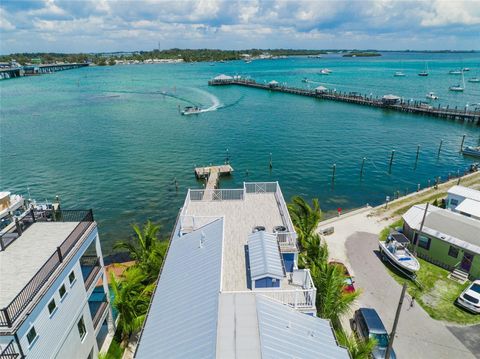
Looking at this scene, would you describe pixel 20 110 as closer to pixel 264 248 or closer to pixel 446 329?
pixel 264 248

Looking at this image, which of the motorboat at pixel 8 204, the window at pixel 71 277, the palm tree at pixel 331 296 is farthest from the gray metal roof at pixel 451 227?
the motorboat at pixel 8 204

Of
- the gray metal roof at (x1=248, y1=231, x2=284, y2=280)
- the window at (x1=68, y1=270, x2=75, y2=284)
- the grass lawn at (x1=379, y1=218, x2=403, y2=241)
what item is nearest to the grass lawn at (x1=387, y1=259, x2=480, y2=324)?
the grass lawn at (x1=379, y1=218, x2=403, y2=241)

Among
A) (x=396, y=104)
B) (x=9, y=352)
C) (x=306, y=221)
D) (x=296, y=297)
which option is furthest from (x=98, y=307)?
(x=396, y=104)

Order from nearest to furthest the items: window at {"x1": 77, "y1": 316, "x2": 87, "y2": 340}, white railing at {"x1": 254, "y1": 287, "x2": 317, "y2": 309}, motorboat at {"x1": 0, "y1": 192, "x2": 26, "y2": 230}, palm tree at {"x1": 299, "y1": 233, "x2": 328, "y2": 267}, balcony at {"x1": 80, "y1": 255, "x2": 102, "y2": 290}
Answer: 1. white railing at {"x1": 254, "y1": 287, "x2": 317, "y2": 309}
2. window at {"x1": 77, "y1": 316, "x2": 87, "y2": 340}
3. balcony at {"x1": 80, "y1": 255, "x2": 102, "y2": 290}
4. palm tree at {"x1": 299, "y1": 233, "x2": 328, "y2": 267}
5. motorboat at {"x1": 0, "y1": 192, "x2": 26, "y2": 230}

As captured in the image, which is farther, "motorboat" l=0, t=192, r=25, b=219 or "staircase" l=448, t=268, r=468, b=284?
"motorboat" l=0, t=192, r=25, b=219

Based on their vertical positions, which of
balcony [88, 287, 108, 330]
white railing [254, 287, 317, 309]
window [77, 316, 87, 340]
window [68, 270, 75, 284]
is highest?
window [68, 270, 75, 284]

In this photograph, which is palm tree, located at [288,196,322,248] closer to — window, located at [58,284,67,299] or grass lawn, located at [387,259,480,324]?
grass lawn, located at [387,259,480,324]

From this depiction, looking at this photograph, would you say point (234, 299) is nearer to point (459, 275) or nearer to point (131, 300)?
point (131, 300)
